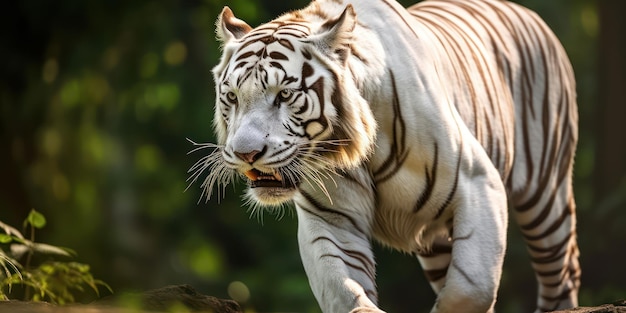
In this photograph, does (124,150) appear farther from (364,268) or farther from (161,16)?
(364,268)

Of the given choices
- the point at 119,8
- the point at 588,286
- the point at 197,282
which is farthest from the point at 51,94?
the point at 588,286

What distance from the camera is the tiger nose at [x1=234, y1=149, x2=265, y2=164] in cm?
369

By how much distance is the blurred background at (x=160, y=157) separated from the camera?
9.47 metres

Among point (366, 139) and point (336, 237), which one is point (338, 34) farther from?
point (336, 237)

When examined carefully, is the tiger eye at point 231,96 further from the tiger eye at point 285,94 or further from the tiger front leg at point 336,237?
the tiger front leg at point 336,237

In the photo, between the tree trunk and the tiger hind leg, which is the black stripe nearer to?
the tiger hind leg

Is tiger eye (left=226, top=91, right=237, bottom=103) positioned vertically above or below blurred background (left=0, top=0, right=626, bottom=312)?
above

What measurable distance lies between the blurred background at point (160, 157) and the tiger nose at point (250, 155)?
558 cm

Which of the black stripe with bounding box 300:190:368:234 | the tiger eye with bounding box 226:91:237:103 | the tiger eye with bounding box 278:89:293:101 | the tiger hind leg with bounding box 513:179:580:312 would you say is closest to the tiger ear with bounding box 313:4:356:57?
the tiger eye with bounding box 278:89:293:101

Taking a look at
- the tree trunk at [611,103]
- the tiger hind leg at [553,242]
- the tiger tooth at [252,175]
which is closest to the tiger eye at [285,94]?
the tiger tooth at [252,175]

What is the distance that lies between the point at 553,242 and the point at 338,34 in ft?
6.68

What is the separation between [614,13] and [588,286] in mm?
2377

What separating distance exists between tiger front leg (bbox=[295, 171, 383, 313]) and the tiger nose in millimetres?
410

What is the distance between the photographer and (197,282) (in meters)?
10.7
